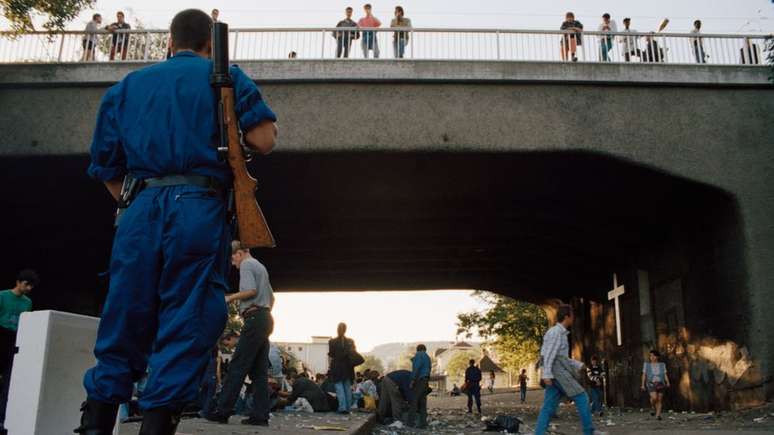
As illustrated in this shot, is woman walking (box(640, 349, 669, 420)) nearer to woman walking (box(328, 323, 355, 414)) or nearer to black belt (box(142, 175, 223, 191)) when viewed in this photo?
woman walking (box(328, 323, 355, 414))

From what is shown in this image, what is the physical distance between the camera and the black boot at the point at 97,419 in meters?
2.43

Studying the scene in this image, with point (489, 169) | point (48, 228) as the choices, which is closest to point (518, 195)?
point (489, 169)

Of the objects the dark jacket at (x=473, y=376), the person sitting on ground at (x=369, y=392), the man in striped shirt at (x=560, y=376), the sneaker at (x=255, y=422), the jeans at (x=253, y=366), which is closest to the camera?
the jeans at (x=253, y=366)

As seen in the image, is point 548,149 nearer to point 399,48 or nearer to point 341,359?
point 399,48

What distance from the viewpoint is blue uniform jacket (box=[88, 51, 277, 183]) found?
264 centimetres

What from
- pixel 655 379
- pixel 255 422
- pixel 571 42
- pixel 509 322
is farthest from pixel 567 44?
pixel 509 322

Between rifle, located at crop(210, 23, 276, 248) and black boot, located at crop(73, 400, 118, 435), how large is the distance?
0.88 metres

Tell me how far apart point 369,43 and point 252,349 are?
8012mm

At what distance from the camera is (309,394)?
39.7 feet

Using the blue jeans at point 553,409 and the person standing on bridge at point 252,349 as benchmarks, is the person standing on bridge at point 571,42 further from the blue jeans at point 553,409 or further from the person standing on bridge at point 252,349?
the person standing on bridge at point 252,349

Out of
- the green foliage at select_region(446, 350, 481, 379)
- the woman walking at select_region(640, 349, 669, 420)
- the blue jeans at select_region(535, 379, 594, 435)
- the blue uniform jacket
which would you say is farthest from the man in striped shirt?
the green foliage at select_region(446, 350, 481, 379)

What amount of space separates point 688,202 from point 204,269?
13492 millimetres

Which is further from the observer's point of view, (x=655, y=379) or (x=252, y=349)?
(x=655, y=379)

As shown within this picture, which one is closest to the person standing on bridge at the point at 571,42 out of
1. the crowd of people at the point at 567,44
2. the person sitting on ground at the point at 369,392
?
the crowd of people at the point at 567,44
